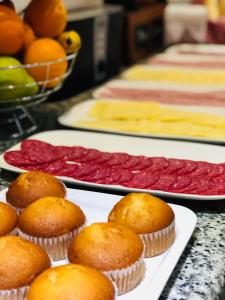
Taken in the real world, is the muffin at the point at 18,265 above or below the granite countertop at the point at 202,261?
above

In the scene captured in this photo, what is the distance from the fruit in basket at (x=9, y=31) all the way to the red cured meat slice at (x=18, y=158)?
0.66ft

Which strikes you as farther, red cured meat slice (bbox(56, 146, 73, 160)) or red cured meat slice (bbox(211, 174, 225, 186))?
red cured meat slice (bbox(56, 146, 73, 160))

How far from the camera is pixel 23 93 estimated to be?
103 cm

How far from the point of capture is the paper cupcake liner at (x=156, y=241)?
66 cm

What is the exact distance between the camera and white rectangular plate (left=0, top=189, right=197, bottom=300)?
1.93 feet

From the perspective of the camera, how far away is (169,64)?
175 cm

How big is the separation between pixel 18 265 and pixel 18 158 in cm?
41

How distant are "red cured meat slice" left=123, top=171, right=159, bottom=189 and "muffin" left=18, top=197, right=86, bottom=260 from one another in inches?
7.3

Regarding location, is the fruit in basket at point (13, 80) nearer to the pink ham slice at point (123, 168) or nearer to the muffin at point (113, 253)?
the pink ham slice at point (123, 168)

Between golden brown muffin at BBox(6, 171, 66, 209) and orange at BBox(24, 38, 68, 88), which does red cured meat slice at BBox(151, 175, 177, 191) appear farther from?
orange at BBox(24, 38, 68, 88)

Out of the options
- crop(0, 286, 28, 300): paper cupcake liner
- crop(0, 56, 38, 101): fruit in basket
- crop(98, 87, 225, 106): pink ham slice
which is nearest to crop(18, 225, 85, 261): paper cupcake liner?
crop(0, 286, 28, 300): paper cupcake liner

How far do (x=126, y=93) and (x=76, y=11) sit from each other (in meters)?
0.38

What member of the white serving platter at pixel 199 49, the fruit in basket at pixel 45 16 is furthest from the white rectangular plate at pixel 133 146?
the white serving platter at pixel 199 49

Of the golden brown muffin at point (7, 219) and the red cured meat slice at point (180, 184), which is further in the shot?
the red cured meat slice at point (180, 184)
